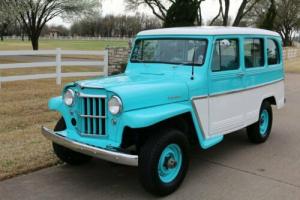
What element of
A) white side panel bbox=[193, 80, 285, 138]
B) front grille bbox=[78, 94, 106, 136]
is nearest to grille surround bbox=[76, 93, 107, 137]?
front grille bbox=[78, 94, 106, 136]

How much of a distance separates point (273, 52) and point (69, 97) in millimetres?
4053

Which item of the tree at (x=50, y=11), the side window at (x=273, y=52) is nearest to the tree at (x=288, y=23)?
the tree at (x=50, y=11)

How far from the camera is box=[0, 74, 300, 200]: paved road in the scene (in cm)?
463

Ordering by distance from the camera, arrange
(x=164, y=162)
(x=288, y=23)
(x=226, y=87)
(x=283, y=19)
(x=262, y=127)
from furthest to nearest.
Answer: (x=288, y=23) < (x=283, y=19) < (x=262, y=127) < (x=226, y=87) < (x=164, y=162)

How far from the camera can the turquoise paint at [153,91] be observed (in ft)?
14.4

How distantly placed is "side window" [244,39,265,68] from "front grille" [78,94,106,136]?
272 cm

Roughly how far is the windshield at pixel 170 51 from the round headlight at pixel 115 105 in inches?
58.6

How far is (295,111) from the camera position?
10258 mm

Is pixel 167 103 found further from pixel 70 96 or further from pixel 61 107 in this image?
pixel 61 107

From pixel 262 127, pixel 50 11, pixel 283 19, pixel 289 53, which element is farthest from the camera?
pixel 283 19

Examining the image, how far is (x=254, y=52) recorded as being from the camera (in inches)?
256

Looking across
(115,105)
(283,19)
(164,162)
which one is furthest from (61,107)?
(283,19)

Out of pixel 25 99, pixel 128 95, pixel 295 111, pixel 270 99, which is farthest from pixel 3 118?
pixel 295 111

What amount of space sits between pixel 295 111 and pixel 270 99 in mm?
3340
